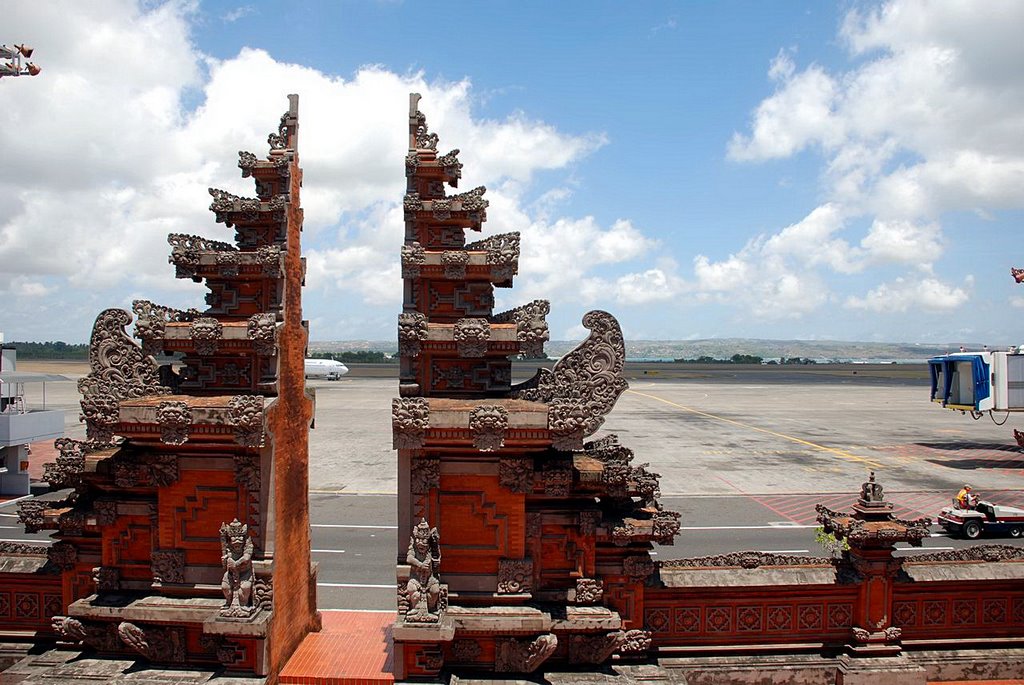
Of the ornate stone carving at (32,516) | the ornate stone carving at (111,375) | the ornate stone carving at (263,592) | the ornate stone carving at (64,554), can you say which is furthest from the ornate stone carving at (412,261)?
the ornate stone carving at (32,516)

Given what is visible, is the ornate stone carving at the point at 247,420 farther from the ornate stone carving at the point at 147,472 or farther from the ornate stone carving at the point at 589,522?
the ornate stone carving at the point at 589,522

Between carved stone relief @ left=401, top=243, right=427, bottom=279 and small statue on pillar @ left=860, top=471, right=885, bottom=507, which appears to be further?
small statue on pillar @ left=860, top=471, right=885, bottom=507

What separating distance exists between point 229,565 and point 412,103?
7533mm

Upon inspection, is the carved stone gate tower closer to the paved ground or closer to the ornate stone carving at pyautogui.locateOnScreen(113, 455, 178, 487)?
→ the ornate stone carving at pyautogui.locateOnScreen(113, 455, 178, 487)

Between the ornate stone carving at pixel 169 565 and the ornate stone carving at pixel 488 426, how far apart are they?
480 centimetres

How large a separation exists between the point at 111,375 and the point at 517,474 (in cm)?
627

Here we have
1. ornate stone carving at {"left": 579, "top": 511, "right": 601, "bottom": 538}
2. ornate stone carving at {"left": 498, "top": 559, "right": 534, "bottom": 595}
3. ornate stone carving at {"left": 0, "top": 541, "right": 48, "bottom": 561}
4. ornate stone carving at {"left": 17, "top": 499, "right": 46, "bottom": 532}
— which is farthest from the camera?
ornate stone carving at {"left": 0, "top": 541, "right": 48, "bottom": 561}

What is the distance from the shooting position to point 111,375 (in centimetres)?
1010

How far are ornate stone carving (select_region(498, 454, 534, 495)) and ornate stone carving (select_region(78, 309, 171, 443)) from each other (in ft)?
18.2

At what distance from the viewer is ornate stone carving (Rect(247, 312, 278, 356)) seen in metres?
9.96

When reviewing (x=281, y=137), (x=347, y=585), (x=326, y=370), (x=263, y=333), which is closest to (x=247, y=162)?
(x=281, y=137)

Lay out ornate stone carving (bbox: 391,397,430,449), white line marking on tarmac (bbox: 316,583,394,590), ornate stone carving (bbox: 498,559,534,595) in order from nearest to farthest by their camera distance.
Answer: ornate stone carving (bbox: 391,397,430,449) < ornate stone carving (bbox: 498,559,534,595) < white line marking on tarmac (bbox: 316,583,394,590)

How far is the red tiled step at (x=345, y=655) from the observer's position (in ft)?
33.0

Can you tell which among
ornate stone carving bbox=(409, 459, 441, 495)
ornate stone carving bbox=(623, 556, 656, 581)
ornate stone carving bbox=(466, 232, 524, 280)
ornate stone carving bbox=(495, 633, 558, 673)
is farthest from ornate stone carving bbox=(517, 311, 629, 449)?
ornate stone carving bbox=(495, 633, 558, 673)
